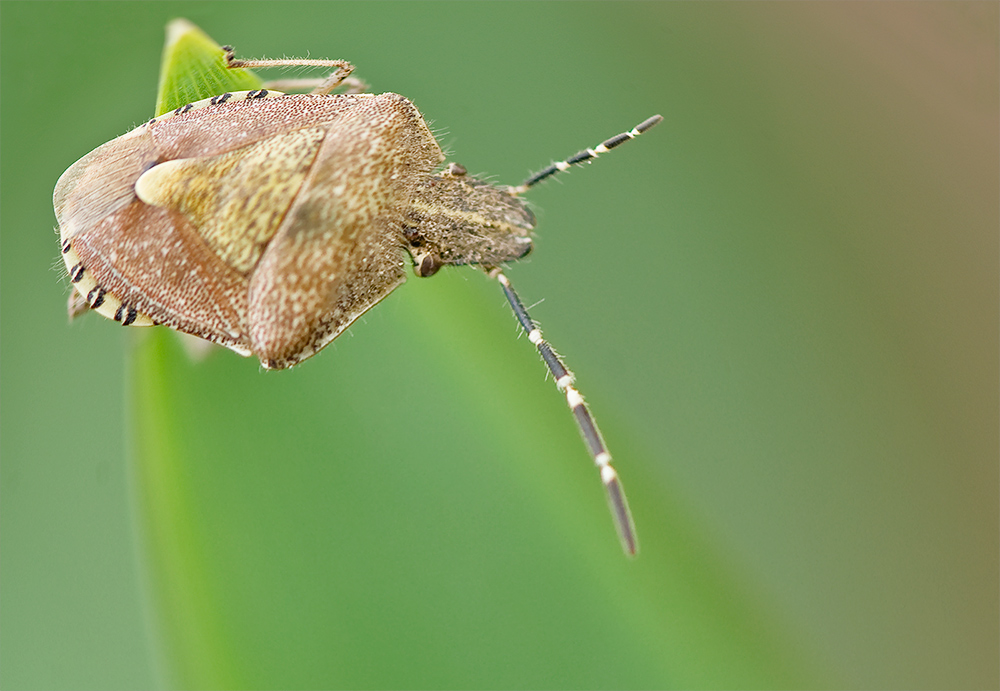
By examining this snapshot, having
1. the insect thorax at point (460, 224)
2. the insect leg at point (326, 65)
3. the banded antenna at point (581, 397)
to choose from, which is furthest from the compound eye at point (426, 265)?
the insect leg at point (326, 65)

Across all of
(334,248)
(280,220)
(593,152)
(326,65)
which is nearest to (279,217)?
(280,220)

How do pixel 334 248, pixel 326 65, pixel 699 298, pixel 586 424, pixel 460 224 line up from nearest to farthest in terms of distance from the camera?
pixel 586 424
pixel 334 248
pixel 460 224
pixel 326 65
pixel 699 298

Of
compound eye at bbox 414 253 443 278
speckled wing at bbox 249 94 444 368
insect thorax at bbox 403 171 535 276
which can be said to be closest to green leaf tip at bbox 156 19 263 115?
speckled wing at bbox 249 94 444 368

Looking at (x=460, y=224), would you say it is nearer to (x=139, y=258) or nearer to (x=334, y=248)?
(x=334, y=248)

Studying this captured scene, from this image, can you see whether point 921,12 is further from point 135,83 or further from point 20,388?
point 20,388

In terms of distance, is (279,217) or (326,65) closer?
(279,217)
